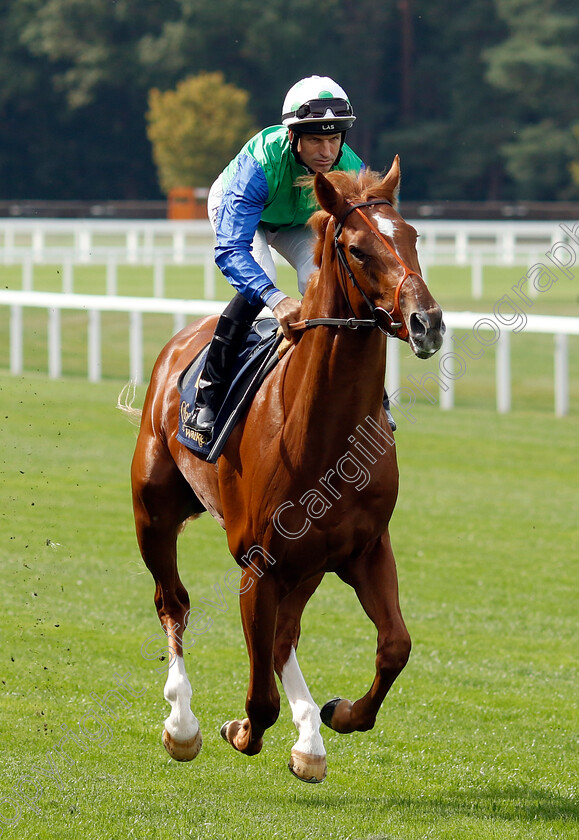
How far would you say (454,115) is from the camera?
4428cm

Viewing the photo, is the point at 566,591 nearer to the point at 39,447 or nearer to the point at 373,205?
the point at 373,205

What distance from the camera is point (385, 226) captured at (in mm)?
3348

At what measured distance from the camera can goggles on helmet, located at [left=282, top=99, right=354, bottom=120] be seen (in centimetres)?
388

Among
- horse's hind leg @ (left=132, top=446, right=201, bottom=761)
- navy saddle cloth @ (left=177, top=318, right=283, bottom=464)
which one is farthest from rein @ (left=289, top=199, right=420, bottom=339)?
horse's hind leg @ (left=132, top=446, right=201, bottom=761)

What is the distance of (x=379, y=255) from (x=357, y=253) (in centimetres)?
8

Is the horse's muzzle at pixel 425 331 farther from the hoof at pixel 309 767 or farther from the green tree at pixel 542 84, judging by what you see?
the green tree at pixel 542 84

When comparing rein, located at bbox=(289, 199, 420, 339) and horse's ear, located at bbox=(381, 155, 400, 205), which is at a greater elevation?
horse's ear, located at bbox=(381, 155, 400, 205)

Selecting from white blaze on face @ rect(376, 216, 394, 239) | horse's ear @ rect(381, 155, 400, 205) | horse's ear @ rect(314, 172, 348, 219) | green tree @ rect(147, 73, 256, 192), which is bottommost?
white blaze on face @ rect(376, 216, 394, 239)

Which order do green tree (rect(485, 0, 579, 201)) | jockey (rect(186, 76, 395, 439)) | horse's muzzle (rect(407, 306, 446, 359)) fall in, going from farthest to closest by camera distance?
green tree (rect(485, 0, 579, 201)) → jockey (rect(186, 76, 395, 439)) → horse's muzzle (rect(407, 306, 446, 359))

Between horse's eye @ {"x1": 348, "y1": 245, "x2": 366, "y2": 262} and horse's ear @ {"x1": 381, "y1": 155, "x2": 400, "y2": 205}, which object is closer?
horse's eye @ {"x1": 348, "y1": 245, "x2": 366, "y2": 262}

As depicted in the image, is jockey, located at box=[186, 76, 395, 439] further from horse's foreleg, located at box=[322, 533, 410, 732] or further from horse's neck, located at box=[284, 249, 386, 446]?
horse's foreleg, located at box=[322, 533, 410, 732]

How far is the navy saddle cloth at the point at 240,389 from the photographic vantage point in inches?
161

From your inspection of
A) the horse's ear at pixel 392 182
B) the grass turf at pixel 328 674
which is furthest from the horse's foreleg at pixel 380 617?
the horse's ear at pixel 392 182

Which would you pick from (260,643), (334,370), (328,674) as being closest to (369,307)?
(334,370)
